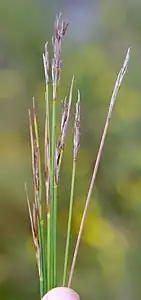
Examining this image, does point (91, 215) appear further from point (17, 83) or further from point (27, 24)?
point (27, 24)

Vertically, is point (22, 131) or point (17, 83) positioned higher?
point (17, 83)

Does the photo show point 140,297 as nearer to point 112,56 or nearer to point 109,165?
point 109,165

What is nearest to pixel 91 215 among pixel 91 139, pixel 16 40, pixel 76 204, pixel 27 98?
pixel 76 204

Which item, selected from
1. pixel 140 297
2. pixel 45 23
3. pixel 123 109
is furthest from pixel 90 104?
pixel 140 297

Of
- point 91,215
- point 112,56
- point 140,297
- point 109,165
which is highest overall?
point 112,56

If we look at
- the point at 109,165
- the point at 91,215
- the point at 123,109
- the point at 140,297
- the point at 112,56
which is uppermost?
the point at 112,56

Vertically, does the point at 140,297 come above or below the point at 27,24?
below
